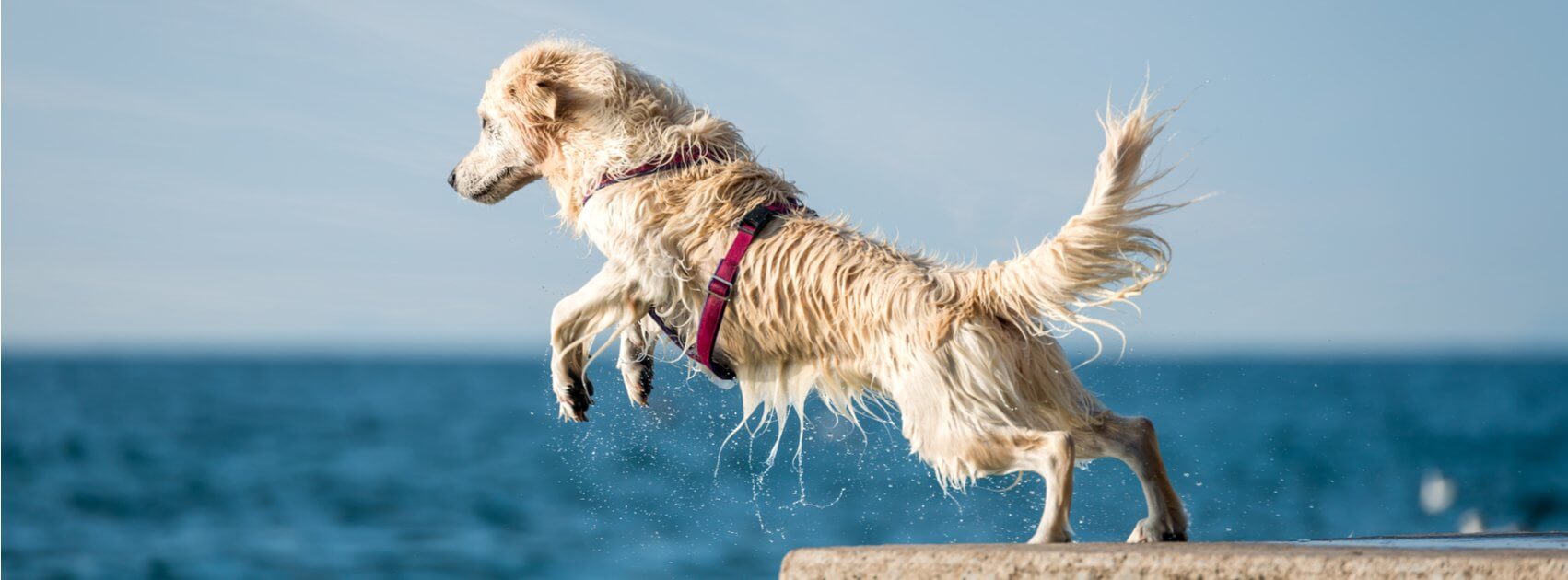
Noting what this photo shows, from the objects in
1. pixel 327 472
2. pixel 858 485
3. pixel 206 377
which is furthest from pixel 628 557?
pixel 206 377

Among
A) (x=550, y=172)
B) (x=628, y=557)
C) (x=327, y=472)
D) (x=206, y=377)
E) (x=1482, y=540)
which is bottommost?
(x=1482, y=540)

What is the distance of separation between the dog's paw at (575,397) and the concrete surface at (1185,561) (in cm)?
177

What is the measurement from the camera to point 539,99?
19.1ft

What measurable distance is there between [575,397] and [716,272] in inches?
34.9

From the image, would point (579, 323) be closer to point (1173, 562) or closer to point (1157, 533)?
point (1157, 533)

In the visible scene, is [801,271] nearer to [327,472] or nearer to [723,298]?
[723,298]

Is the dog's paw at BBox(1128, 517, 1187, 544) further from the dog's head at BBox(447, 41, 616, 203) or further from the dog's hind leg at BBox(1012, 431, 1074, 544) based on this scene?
the dog's head at BBox(447, 41, 616, 203)

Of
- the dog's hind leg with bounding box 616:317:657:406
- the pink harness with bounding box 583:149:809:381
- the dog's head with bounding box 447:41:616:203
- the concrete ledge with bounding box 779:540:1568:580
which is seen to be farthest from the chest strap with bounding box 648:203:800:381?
the concrete ledge with bounding box 779:540:1568:580

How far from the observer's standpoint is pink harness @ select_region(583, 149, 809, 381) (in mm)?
5375

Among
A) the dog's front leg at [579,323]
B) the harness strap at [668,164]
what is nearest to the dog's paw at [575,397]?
the dog's front leg at [579,323]

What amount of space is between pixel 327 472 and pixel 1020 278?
114ft

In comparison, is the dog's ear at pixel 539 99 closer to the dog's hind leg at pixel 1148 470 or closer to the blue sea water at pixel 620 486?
the blue sea water at pixel 620 486

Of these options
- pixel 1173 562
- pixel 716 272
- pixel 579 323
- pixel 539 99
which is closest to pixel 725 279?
pixel 716 272

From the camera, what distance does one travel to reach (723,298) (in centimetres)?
539
